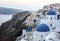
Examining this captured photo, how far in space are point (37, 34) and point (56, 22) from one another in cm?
390

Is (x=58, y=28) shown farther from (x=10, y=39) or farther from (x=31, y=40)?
(x=10, y=39)

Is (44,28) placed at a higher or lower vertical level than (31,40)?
higher

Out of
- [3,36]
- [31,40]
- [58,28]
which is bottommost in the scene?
[3,36]

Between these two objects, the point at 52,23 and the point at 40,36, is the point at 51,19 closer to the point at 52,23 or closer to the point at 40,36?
the point at 52,23

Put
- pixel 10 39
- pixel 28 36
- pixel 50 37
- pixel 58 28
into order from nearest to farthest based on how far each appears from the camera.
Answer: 1. pixel 50 37
2. pixel 58 28
3. pixel 28 36
4. pixel 10 39

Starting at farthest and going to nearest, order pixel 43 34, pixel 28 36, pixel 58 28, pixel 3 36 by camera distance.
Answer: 1. pixel 3 36
2. pixel 28 36
3. pixel 58 28
4. pixel 43 34

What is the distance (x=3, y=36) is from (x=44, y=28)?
32342mm

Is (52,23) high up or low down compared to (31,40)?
up

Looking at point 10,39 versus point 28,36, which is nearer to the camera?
point 28,36

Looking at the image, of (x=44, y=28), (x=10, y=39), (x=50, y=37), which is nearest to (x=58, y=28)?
(x=44, y=28)

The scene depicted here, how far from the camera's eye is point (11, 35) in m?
46.6

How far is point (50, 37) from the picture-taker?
18.4 meters

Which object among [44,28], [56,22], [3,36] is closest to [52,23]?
[56,22]

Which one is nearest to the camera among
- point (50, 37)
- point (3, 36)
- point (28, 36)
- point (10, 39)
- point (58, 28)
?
point (50, 37)
